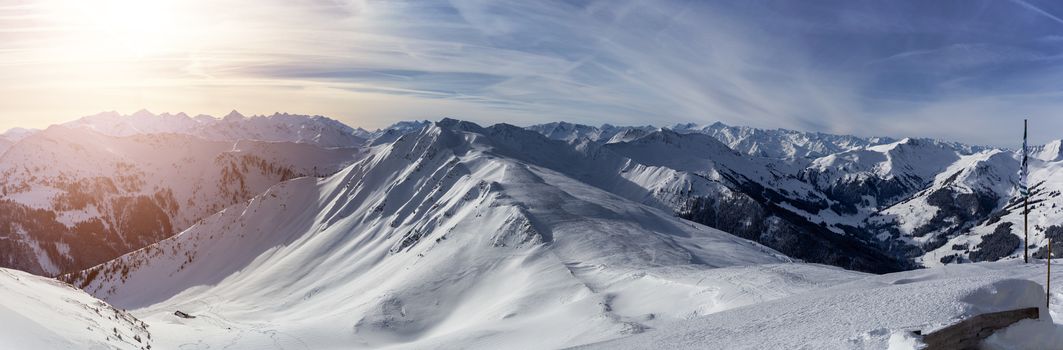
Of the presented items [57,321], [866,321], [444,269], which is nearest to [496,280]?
[444,269]

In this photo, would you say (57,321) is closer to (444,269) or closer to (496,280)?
(496,280)

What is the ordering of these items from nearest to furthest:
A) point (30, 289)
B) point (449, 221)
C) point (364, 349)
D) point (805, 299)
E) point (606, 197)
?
point (805, 299)
point (30, 289)
point (364, 349)
point (449, 221)
point (606, 197)

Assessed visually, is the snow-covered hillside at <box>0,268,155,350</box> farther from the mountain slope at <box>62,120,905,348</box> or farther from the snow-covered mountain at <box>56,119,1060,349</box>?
the mountain slope at <box>62,120,905,348</box>

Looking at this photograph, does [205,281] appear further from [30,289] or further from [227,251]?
[30,289]

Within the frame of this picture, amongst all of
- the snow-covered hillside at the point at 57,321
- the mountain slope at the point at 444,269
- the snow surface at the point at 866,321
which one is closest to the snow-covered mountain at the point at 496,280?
the snow surface at the point at 866,321

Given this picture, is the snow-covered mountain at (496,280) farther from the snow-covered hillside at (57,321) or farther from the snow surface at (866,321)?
the snow-covered hillside at (57,321)

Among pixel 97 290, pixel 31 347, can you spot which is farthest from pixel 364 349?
pixel 97 290
